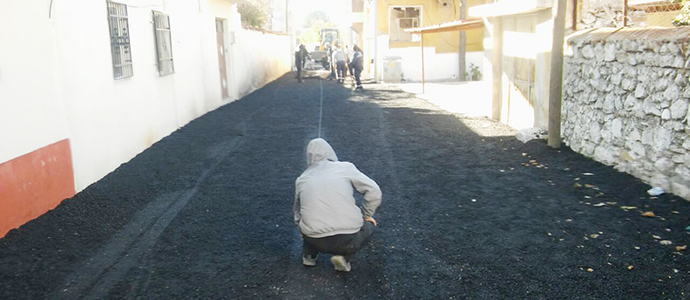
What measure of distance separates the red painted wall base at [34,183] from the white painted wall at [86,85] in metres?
0.11

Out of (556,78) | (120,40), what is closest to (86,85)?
(120,40)

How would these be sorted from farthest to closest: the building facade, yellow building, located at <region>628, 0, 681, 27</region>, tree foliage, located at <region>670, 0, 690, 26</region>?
yellow building, located at <region>628, 0, 681, 27</region>, tree foliage, located at <region>670, 0, 690, 26</region>, the building facade

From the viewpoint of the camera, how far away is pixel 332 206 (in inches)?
173

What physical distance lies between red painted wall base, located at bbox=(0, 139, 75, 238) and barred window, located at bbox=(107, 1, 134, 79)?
2.50 m

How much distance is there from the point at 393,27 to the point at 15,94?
23.6 meters

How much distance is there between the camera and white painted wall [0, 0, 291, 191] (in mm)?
5883

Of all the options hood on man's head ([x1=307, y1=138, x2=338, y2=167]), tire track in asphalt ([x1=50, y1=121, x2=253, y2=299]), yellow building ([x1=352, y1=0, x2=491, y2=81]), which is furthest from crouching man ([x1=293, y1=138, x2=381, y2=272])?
yellow building ([x1=352, y1=0, x2=491, y2=81])

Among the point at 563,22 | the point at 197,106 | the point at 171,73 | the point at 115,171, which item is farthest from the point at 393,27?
the point at 115,171

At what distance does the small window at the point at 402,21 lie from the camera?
91.4 ft

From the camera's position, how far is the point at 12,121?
225 inches

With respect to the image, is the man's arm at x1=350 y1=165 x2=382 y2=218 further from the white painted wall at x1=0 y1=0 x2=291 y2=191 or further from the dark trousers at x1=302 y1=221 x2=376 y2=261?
the white painted wall at x1=0 y1=0 x2=291 y2=191

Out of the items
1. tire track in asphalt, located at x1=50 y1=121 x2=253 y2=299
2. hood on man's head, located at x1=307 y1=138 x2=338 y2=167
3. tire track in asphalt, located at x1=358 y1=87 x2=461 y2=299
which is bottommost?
tire track in asphalt, located at x1=358 y1=87 x2=461 y2=299

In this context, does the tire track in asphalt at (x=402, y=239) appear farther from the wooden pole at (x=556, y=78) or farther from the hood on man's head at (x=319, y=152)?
the wooden pole at (x=556, y=78)

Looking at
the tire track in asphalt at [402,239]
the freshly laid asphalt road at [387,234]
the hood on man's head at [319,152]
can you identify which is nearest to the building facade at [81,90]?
the freshly laid asphalt road at [387,234]
